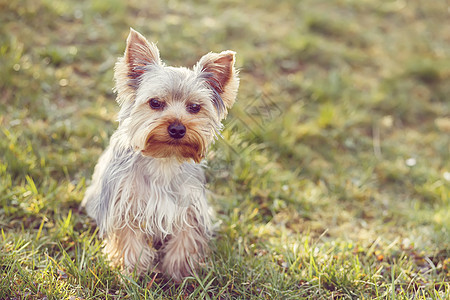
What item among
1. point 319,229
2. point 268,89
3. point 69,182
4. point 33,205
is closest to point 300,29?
point 268,89

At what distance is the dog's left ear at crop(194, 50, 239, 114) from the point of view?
9.64 feet

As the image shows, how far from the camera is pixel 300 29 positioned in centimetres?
732

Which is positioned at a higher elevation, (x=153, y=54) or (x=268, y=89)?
(x=153, y=54)

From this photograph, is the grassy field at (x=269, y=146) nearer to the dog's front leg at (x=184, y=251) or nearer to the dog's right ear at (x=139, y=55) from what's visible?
the dog's front leg at (x=184, y=251)

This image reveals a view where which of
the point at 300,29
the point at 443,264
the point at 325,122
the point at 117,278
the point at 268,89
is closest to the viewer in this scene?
the point at 117,278

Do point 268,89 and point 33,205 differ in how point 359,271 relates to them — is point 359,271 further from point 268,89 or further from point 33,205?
point 268,89

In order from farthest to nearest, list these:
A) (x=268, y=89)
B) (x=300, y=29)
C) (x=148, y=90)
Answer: (x=300, y=29), (x=268, y=89), (x=148, y=90)

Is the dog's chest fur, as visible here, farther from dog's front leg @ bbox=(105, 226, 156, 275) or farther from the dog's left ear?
the dog's left ear

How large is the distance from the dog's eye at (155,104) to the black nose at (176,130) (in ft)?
0.63

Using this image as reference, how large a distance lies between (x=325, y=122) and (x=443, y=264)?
2.40 meters

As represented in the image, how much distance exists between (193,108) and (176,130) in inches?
9.7

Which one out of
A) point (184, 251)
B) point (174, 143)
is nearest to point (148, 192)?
point (174, 143)

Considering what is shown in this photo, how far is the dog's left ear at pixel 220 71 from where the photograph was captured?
116 inches

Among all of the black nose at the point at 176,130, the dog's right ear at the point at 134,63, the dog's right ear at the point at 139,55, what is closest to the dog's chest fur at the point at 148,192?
the black nose at the point at 176,130
